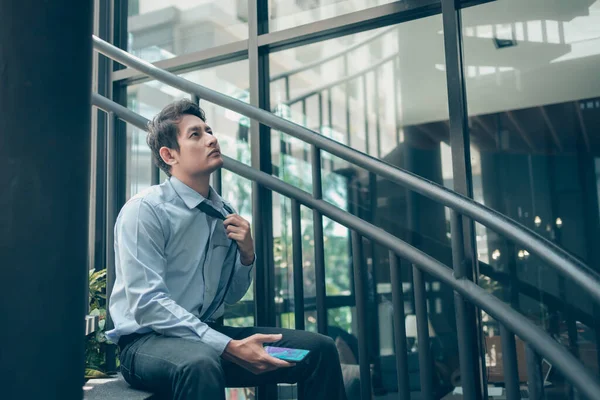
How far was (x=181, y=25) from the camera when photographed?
2.99m

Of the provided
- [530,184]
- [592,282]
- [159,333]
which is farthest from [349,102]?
[592,282]

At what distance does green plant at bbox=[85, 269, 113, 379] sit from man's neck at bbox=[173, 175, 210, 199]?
0.78 meters

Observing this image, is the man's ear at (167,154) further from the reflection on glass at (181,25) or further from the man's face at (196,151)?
the reflection on glass at (181,25)

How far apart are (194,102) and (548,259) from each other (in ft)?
4.69

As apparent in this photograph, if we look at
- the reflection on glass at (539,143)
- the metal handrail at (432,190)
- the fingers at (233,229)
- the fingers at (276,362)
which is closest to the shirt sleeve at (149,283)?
the fingers at (276,362)

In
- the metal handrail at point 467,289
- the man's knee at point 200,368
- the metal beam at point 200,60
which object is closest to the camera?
the metal handrail at point 467,289

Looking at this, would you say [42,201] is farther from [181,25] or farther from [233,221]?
[181,25]

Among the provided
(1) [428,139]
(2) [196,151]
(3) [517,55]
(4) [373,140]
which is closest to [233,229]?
(2) [196,151]

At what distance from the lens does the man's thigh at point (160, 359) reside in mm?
1511

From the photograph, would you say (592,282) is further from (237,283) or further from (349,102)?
(349,102)

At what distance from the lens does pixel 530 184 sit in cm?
221

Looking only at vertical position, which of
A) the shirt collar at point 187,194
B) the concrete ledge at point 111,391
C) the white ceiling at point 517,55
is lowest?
the concrete ledge at point 111,391

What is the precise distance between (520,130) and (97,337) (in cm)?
197

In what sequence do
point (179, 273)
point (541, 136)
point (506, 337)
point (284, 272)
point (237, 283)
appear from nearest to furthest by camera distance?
1. point (506, 337)
2. point (179, 273)
3. point (237, 283)
4. point (541, 136)
5. point (284, 272)
